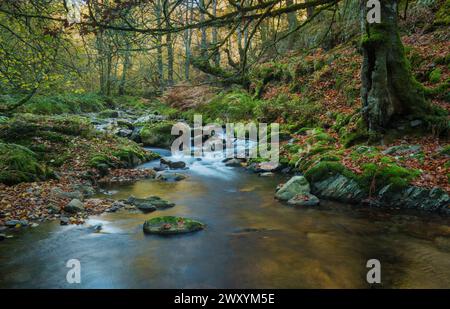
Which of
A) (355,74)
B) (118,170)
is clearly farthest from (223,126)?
(118,170)

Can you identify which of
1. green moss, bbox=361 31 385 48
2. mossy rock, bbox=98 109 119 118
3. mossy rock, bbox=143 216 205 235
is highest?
green moss, bbox=361 31 385 48

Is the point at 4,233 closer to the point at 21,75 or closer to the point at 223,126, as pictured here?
the point at 21,75

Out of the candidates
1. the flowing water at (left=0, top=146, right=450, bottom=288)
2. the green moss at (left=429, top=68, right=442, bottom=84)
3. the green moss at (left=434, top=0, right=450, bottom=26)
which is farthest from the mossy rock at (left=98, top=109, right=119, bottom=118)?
the green moss at (left=434, top=0, right=450, bottom=26)

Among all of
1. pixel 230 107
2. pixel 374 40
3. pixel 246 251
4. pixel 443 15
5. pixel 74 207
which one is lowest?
pixel 246 251

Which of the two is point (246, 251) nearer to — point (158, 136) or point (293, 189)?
point (293, 189)

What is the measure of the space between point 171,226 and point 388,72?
23.4 ft

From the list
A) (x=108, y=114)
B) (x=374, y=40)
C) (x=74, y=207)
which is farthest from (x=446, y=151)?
(x=108, y=114)

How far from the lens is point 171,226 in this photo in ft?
21.5

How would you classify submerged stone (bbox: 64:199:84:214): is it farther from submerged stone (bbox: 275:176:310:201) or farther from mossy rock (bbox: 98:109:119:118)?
mossy rock (bbox: 98:109:119:118)

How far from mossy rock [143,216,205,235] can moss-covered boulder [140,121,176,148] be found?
9.54 m

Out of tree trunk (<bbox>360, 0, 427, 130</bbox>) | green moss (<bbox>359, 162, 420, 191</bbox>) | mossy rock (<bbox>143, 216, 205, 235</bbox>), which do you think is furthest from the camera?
tree trunk (<bbox>360, 0, 427, 130</bbox>)

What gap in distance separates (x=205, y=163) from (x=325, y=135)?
4330mm

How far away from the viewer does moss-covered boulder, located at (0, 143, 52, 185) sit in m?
8.39

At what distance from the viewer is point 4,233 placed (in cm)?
612
